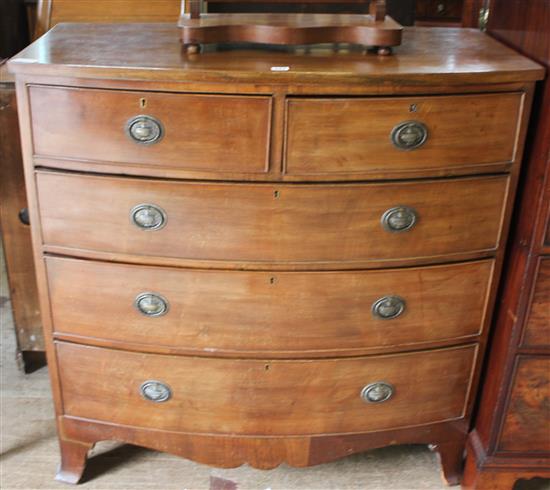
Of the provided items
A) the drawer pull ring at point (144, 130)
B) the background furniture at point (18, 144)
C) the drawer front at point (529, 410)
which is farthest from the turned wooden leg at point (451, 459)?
the background furniture at point (18, 144)

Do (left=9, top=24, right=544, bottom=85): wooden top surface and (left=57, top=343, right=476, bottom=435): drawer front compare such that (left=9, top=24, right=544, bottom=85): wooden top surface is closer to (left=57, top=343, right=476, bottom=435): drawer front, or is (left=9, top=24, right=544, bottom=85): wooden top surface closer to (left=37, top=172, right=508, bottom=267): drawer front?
(left=37, top=172, right=508, bottom=267): drawer front

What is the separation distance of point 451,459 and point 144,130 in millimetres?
1069

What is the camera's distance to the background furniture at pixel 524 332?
4.46 feet

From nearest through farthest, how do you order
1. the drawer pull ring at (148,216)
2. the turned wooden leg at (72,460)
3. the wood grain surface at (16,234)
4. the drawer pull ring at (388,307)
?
the drawer pull ring at (148,216), the drawer pull ring at (388,307), the turned wooden leg at (72,460), the wood grain surface at (16,234)

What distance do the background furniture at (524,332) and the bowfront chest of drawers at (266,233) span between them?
4 centimetres

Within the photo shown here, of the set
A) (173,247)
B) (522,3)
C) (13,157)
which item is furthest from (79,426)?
(522,3)

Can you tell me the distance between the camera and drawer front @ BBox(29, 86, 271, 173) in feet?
4.12

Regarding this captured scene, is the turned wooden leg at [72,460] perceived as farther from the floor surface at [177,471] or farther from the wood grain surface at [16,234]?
the wood grain surface at [16,234]

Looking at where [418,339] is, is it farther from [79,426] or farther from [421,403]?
[79,426]

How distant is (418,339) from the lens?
1516 millimetres

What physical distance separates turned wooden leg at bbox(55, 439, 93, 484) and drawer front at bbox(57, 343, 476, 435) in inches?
3.9

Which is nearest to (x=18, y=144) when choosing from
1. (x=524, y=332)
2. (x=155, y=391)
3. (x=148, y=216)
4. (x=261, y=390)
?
(x=148, y=216)

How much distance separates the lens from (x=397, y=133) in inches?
51.0

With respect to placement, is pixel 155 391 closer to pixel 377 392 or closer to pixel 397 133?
pixel 377 392
